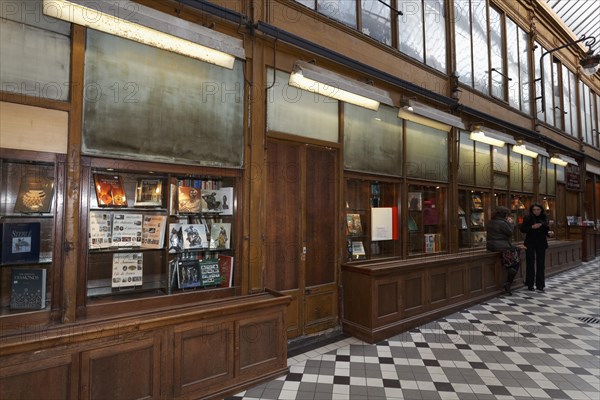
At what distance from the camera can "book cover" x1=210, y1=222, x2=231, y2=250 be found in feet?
11.6

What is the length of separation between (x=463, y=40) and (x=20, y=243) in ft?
25.6

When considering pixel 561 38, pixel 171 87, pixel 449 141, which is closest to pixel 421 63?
pixel 449 141

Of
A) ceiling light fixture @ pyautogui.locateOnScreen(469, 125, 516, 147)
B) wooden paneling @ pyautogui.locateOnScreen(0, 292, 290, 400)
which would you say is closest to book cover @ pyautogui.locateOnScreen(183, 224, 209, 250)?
wooden paneling @ pyautogui.locateOnScreen(0, 292, 290, 400)

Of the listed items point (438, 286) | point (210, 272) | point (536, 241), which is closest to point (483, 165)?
point (536, 241)

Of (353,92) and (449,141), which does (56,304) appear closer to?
(353,92)

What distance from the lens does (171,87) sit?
10.4ft

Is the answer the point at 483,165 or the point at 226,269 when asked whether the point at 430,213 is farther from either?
the point at 226,269

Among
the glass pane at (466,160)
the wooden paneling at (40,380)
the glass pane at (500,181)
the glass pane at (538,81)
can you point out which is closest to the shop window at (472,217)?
the glass pane at (466,160)

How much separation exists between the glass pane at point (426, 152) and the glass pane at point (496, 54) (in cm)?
275

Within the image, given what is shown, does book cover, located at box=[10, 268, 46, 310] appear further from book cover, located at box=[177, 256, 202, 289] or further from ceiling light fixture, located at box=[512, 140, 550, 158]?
ceiling light fixture, located at box=[512, 140, 550, 158]

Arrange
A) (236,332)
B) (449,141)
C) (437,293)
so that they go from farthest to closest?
(449,141)
(437,293)
(236,332)

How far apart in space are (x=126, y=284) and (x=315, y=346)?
228cm

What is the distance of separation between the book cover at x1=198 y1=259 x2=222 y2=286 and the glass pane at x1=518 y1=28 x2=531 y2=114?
358 inches

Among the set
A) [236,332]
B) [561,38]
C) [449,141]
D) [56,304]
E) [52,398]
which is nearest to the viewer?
[52,398]
